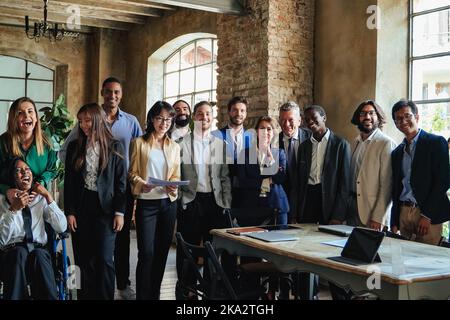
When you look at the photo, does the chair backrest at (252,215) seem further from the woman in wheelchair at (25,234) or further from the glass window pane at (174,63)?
the glass window pane at (174,63)

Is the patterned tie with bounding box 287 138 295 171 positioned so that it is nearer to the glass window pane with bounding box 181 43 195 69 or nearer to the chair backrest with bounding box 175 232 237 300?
the chair backrest with bounding box 175 232 237 300

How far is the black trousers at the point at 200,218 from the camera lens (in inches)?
162

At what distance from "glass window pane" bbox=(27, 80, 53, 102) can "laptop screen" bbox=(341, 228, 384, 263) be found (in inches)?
387

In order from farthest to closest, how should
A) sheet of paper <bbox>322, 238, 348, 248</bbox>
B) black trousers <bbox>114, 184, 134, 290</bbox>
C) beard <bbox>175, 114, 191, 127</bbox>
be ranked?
beard <bbox>175, 114, 191, 127</bbox>, black trousers <bbox>114, 184, 134, 290</bbox>, sheet of paper <bbox>322, 238, 348, 248</bbox>

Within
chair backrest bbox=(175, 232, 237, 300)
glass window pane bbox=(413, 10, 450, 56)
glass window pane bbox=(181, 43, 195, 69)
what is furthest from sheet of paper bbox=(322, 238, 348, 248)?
glass window pane bbox=(181, 43, 195, 69)

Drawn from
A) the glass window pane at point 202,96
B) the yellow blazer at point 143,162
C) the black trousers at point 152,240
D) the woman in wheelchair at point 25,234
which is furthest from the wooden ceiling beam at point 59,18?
the black trousers at point 152,240

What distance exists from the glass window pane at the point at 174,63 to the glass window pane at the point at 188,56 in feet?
0.50

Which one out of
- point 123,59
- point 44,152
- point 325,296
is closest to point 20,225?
point 44,152

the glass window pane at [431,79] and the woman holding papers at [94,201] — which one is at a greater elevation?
the glass window pane at [431,79]

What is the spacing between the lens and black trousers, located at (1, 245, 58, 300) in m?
3.20

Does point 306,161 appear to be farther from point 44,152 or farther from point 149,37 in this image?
point 149,37

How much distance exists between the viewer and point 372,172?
4.09 m

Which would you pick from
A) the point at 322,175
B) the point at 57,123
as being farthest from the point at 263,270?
the point at 57,123

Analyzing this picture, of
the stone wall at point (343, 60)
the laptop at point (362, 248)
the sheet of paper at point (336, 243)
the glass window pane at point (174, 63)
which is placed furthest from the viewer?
the glass window pane at point (174, 63)
